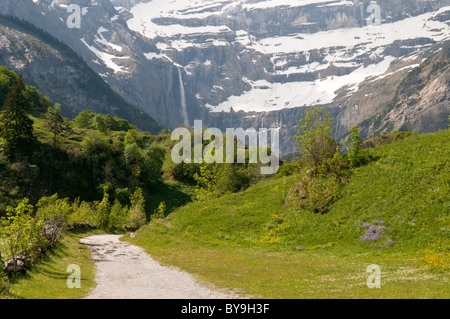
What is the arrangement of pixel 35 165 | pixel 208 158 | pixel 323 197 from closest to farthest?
pixel 323 197 < pixel 35 165 < pixel 208 158

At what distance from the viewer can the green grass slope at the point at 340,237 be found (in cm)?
2066

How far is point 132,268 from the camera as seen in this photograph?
3059cm

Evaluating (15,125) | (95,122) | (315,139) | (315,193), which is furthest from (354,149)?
(95,122)

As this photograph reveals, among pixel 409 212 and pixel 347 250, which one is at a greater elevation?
pixel 409 212

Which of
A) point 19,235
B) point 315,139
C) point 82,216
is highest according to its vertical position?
point 315,139

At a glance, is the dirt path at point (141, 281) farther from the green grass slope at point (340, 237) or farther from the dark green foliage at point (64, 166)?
the dark green foliage at point (64, 166)

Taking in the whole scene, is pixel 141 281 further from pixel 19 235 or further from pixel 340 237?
pixel 340 237

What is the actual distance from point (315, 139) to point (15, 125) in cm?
8119

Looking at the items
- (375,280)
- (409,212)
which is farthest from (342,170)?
(375,280)

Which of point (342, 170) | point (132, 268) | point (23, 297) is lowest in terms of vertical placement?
point (132, 268)

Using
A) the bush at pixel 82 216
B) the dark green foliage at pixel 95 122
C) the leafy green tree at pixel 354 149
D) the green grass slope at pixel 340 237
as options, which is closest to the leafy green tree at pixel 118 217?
the bush at pixel 82 216

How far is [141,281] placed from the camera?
24.0 m
